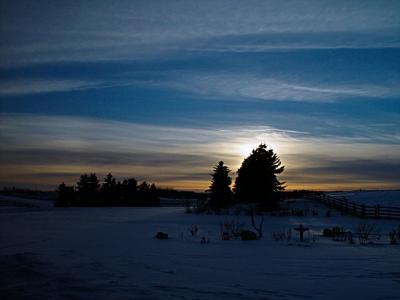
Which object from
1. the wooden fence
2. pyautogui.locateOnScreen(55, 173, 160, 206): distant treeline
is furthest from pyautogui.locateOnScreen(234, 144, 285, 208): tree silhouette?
pyautogui.locateOnScreen(55, 173, 160, 206): distant treeline

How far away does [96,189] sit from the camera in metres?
72.0

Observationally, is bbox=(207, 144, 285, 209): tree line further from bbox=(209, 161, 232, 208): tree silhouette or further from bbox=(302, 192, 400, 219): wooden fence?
bbox=(302, 192, 400, 219): wooden fence

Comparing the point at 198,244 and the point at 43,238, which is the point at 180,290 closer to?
the point at 198,244

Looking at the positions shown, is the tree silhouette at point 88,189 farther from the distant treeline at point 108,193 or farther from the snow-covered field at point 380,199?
the snow-covered field at point 380,199

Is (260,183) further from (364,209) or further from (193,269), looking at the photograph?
(193,269)

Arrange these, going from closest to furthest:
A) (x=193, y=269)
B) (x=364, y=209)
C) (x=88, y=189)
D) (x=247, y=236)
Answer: (x=193, y=269) < (x=247, y=236) < (x=364, y=209) < (x=88, y=189)

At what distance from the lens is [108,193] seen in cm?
7169

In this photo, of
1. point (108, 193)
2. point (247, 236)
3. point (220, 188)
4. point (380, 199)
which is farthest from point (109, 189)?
point (247, 236)

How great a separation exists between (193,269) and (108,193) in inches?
2469

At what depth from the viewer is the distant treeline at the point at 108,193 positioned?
70312 millimetres

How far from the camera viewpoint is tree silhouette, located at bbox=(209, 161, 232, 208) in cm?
5384

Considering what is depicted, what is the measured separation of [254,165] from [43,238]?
34948 millimetres

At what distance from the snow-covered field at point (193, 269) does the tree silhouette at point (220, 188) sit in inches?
1432

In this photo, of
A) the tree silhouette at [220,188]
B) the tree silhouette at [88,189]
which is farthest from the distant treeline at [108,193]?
the tree silhouette at [220,188]
